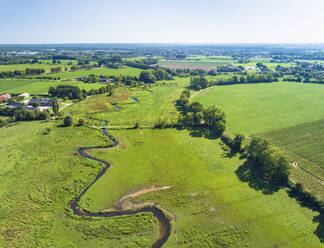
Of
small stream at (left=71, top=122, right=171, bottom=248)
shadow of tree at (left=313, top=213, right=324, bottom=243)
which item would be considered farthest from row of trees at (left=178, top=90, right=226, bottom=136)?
small stream at (left=71, top=122, right=171, bottom=248)

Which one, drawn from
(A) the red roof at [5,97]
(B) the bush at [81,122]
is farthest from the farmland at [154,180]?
(A) the red roof at [5,97]

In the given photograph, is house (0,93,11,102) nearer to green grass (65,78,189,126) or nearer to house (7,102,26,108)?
house (7,102,26,108)

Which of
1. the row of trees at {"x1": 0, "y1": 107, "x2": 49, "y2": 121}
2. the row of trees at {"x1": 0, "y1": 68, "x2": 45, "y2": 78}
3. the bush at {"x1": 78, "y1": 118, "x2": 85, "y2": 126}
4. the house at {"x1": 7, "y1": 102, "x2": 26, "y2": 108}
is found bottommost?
the bush at {"x1": 78, "y1": 118, "x2": 85, "y2": 126}

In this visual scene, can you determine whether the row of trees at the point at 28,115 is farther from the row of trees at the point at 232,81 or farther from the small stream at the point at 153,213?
the row of trees at the point at 232,81

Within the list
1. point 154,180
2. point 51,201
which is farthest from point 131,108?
point 51,201

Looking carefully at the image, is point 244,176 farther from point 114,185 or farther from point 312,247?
point 114,185

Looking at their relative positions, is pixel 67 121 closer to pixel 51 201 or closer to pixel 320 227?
pixel 51 201
